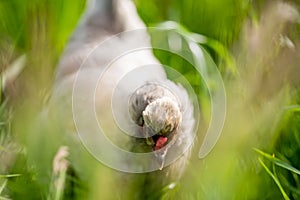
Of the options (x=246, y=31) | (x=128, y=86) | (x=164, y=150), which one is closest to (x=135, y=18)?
(x=128, y=86)

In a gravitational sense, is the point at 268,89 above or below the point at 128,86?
above

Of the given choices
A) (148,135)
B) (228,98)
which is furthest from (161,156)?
(228,98)

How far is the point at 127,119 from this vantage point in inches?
55.3

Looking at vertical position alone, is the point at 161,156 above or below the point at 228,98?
below

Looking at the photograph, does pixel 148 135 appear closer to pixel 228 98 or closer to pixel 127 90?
pixel 127 90

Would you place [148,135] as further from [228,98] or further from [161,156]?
[228,98]

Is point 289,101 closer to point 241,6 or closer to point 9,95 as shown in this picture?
point 241,6

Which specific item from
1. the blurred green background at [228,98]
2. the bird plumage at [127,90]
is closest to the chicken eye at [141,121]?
the bird plumage at [127,90]

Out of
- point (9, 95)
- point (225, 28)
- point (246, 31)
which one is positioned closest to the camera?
point (246, 31)

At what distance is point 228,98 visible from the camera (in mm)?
1021

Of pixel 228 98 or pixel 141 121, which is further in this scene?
pixel 141 121

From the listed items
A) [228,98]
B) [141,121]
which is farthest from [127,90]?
[228,98]

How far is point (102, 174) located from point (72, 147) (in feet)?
1.42

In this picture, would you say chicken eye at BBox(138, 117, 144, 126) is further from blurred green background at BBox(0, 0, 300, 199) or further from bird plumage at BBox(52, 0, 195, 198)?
blurred green background at BBox(0, 0, 300, 199)
